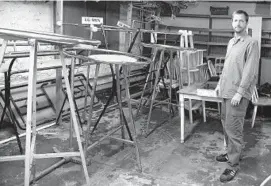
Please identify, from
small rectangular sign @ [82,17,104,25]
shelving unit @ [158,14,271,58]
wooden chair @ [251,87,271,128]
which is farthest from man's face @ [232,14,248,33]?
shelving unit @ [158,14,271,58]

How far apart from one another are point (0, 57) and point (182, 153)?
2.43 metres

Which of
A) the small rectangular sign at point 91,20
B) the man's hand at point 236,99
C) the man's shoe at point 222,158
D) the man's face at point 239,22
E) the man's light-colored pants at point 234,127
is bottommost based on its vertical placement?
the man's shoe at point 222,158

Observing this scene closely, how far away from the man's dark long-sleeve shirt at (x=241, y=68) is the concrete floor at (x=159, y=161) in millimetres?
857

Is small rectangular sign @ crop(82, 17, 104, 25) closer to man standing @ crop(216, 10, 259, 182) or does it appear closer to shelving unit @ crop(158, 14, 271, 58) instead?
man standing @ crop(216, 10, 259, 182)

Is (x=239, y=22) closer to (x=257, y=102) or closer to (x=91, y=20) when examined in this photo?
(x=257, y=102)

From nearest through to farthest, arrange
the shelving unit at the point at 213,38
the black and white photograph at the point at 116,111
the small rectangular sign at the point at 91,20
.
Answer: the black and white photograph at the point at 116,111
the small rectangular sign at the point at 91,20
the shelving unit at the point at 213,38

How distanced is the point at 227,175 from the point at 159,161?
0.76 meters

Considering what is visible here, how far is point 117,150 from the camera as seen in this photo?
375cm

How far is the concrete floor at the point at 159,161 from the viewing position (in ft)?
9.82

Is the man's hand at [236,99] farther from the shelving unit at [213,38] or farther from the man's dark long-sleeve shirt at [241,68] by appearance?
the shelving unit at [213,38]

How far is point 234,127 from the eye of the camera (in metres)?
3.16

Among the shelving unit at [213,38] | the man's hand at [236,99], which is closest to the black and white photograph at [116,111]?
the man's hand at [236,99]

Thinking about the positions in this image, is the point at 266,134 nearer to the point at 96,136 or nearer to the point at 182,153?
the point at 182,153

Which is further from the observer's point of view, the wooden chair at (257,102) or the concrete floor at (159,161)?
the wooden chair at (257,102)
